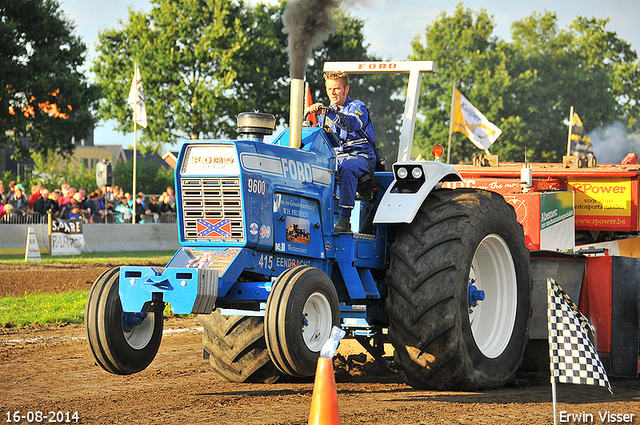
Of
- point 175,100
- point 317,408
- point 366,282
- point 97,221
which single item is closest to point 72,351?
point 366,282

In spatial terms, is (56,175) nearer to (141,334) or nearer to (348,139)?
(348,139)

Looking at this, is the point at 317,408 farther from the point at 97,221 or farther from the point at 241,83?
the point at 241,83

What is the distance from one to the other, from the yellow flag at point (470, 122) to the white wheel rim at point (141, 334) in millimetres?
12537

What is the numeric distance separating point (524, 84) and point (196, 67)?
28.5 m

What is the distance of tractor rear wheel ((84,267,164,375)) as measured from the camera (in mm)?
5078

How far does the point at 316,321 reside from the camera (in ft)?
16.7

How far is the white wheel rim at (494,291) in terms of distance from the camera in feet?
21.6

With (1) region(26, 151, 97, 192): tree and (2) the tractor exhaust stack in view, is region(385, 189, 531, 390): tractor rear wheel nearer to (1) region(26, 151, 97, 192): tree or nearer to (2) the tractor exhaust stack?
(2) the tractor exhaust stack

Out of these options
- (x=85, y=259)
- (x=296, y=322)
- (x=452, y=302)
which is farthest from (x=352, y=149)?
(x=85, y=259)

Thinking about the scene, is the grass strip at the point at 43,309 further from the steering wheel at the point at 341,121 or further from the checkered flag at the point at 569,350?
the checkered flag at the point at 569,350

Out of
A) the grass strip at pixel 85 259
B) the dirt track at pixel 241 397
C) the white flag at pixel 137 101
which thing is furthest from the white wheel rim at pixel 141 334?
the white flag at pixel 137 101

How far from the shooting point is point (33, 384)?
602 cm

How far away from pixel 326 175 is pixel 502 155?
166 feet

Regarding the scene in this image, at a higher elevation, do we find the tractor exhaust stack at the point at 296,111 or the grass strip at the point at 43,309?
the tractor exhaust stack at the point at 296,111
